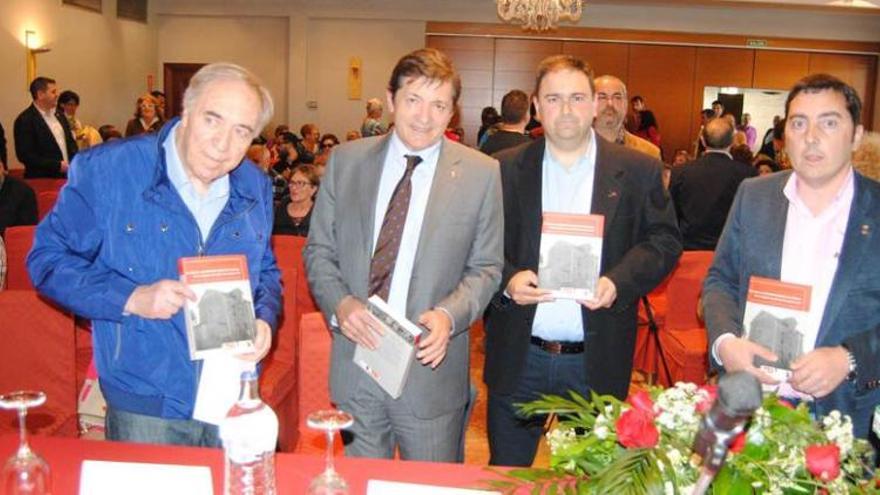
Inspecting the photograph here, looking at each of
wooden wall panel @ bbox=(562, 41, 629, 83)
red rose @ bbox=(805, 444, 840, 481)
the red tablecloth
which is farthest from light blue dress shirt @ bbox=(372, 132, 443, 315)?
wooden wall panel @ bbox=(562, 41, 629, 83)

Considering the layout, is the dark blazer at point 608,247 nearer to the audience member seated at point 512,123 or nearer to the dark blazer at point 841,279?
the dark blazer at point 841,279

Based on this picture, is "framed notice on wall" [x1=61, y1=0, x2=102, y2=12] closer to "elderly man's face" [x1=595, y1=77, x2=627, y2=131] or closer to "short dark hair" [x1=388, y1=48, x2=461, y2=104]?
"elderly man's face" [x1=595, y1=77, x2=627, y2=131]

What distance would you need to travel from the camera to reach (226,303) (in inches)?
77.4

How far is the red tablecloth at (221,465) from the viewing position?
69.9 inches

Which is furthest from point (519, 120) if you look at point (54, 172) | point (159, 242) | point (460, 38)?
point (460, 38)

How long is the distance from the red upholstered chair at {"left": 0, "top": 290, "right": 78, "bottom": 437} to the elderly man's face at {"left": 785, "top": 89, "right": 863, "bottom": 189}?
2.66 metres

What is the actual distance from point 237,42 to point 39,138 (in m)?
7.05

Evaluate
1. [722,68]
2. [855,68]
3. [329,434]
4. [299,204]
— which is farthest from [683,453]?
[855,68]

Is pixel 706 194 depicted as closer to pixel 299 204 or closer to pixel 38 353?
pixel 299 204

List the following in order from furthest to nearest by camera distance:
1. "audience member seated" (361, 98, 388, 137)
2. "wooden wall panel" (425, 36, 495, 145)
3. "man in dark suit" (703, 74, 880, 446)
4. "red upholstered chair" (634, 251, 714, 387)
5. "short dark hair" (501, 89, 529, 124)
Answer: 1. "wooden wall panel" (425, 36, 495, 145)
2. "audience member seated" (361, 98, 388, 137)
3. "short dark hair" (501, 89, 529, 124)
4. "red upholstered chair" (634, 251, 714, 387)
5. "man in dark suit" (703, 74, 880, 446)

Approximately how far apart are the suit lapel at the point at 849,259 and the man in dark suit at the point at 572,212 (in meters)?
0.56

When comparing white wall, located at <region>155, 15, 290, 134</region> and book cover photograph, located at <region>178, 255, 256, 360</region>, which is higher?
white wall, located at <region>155, 15, 290, 134</region>

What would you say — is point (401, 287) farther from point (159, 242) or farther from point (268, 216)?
point (159, 242)

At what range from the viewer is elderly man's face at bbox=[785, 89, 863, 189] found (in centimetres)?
223
